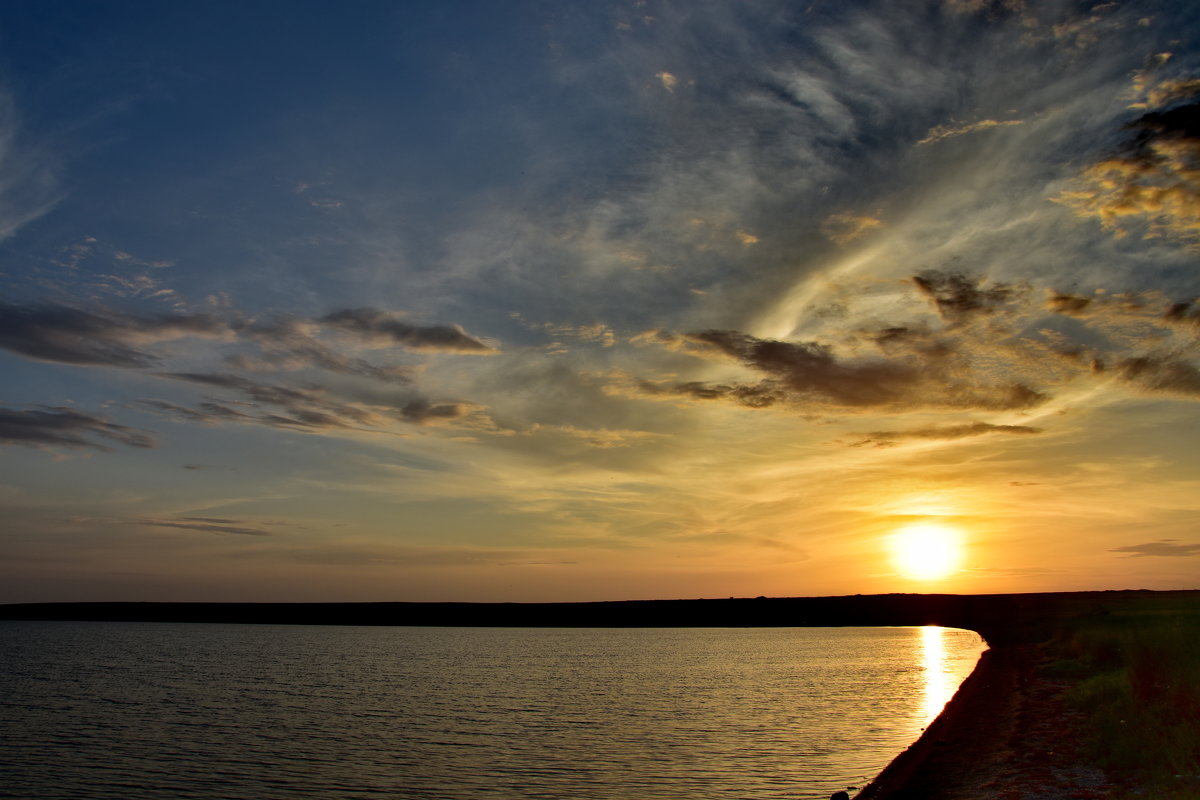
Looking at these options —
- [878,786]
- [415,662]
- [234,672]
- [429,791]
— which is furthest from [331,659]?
[878,786]

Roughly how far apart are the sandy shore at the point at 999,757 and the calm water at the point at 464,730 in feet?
7.10

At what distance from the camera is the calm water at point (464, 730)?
3369cm

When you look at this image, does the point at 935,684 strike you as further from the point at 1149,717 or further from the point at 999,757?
the point at 999,757

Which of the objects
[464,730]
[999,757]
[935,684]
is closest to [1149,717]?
[999,757]

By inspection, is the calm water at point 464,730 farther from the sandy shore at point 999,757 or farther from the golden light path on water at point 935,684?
the sandy shore at point 999,757

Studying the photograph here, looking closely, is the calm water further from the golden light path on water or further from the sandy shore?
the sandy shore

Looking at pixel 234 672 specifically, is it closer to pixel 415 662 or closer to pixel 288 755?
pixel 415 662

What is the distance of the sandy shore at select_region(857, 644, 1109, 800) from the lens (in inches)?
1029

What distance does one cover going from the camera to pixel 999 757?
3170cm

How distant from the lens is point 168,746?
4356 centimetres

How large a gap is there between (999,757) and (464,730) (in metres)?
29.0

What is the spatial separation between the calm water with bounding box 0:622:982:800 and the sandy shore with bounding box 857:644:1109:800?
2165 millimetres

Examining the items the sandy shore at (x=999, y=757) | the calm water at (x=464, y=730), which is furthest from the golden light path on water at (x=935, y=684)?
the sandy shore at (x=999, y=757)

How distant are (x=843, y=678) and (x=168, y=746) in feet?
187
